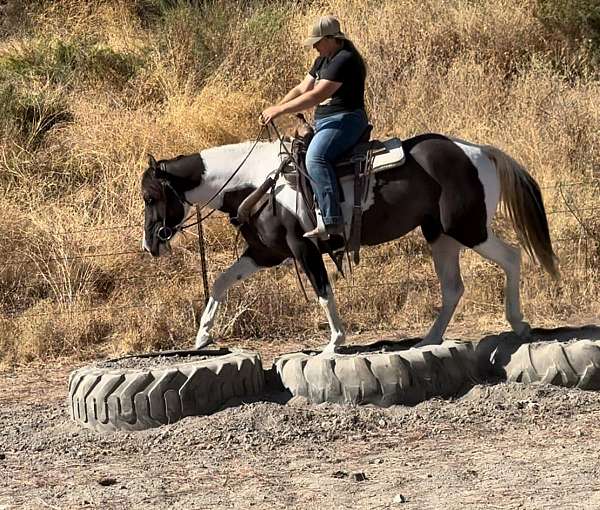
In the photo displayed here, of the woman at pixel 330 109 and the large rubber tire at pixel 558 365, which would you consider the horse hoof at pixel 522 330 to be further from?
the woman at pixel 330 109

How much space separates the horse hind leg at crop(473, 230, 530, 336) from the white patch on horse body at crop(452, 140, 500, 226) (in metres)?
0.18

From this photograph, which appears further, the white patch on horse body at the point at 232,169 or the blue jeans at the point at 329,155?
the white patch on horse body at the point at 232,169

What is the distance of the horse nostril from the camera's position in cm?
775

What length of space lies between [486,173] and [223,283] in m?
2.06

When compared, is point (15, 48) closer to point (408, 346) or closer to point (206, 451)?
point (408, 346)

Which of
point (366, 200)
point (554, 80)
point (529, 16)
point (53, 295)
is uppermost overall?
point (529, 16)

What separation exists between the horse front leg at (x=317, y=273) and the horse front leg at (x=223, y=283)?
55 cm

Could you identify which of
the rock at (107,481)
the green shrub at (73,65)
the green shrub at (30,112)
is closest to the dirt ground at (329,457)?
the rock at (107,481)

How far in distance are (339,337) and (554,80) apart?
335 inches

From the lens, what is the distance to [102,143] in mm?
13781

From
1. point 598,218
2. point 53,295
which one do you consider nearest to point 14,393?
point 53,295

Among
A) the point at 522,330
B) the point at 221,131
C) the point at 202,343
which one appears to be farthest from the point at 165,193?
the point at 221,131

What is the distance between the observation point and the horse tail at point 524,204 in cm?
776

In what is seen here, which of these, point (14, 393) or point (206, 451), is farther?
point (14, 393)
